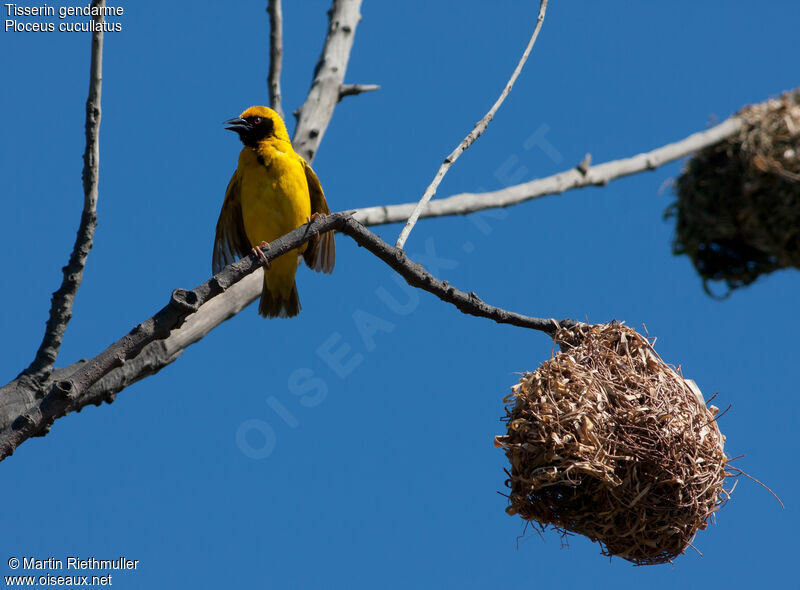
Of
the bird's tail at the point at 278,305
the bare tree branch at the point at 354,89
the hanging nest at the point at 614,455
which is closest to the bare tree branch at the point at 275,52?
the bare tree branch at the point at 354,89

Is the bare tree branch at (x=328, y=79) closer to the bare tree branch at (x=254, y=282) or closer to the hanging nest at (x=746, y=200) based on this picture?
the bare tree branch at (x=254, y=282)

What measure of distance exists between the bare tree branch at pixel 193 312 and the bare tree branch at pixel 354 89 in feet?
6.54

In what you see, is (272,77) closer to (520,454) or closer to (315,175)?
(315,175)

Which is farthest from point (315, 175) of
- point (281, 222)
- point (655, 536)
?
point (655, 536)

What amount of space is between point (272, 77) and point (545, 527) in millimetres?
2781

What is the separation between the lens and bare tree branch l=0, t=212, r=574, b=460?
1.93m

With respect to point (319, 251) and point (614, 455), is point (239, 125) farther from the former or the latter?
point (614, 455)

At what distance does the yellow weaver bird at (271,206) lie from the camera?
3.72 meters

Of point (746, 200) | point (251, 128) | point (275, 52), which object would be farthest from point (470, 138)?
Result: point (746, 200)

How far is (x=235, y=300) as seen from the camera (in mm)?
3514

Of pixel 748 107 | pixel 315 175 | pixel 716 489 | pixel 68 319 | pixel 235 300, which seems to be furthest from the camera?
pixel 748 107

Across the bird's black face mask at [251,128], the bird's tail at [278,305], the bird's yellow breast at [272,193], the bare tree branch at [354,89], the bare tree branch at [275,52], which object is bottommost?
the bird's tail at [278,305]

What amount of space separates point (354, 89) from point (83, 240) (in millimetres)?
1955

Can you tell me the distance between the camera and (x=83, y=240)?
2654 millimetres
